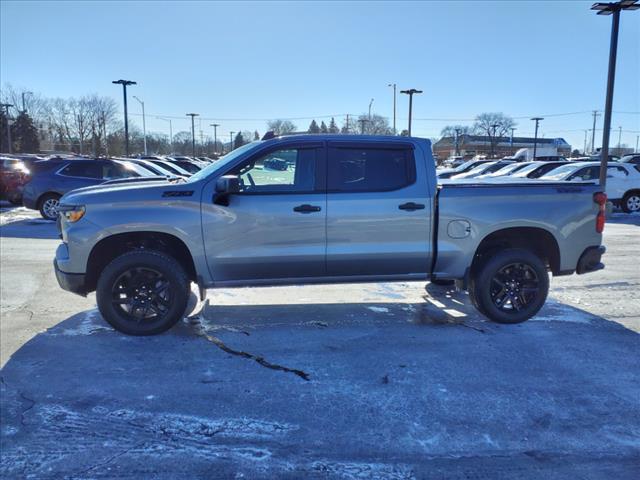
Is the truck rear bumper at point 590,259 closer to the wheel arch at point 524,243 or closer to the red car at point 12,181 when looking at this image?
the wheel arch at point 524,243

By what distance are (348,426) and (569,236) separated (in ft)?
11.1

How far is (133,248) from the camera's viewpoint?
194 inches

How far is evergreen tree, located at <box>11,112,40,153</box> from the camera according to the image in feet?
244

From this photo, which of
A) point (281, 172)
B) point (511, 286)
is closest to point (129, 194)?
point (281, 172)

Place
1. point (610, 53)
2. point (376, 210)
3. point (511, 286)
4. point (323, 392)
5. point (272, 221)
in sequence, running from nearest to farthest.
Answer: point (323, 392) → point (272, 221) → point (376, 210) → point (511, 286) → point (610, 53)

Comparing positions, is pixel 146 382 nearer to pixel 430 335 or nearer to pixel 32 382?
pixel 32 382

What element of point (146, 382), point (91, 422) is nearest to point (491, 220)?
point (146, 382)

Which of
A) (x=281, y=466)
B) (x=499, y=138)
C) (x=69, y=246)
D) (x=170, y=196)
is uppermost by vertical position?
(x=499, y=138)

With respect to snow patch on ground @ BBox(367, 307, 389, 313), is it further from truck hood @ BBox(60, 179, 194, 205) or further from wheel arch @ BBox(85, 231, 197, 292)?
truck hood @ BBox(60, 179, 194, 205)

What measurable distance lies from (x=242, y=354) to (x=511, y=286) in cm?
288

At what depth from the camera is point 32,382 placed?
12.6 ft

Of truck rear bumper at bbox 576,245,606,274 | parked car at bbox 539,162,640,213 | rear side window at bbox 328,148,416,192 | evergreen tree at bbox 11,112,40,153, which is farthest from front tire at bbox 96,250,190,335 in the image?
evergreen tree at bbox 11,112,40,153

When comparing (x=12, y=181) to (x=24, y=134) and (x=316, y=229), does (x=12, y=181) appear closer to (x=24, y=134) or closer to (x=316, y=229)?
(x=316, y=229)

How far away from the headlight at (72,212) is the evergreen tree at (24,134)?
270 feet
